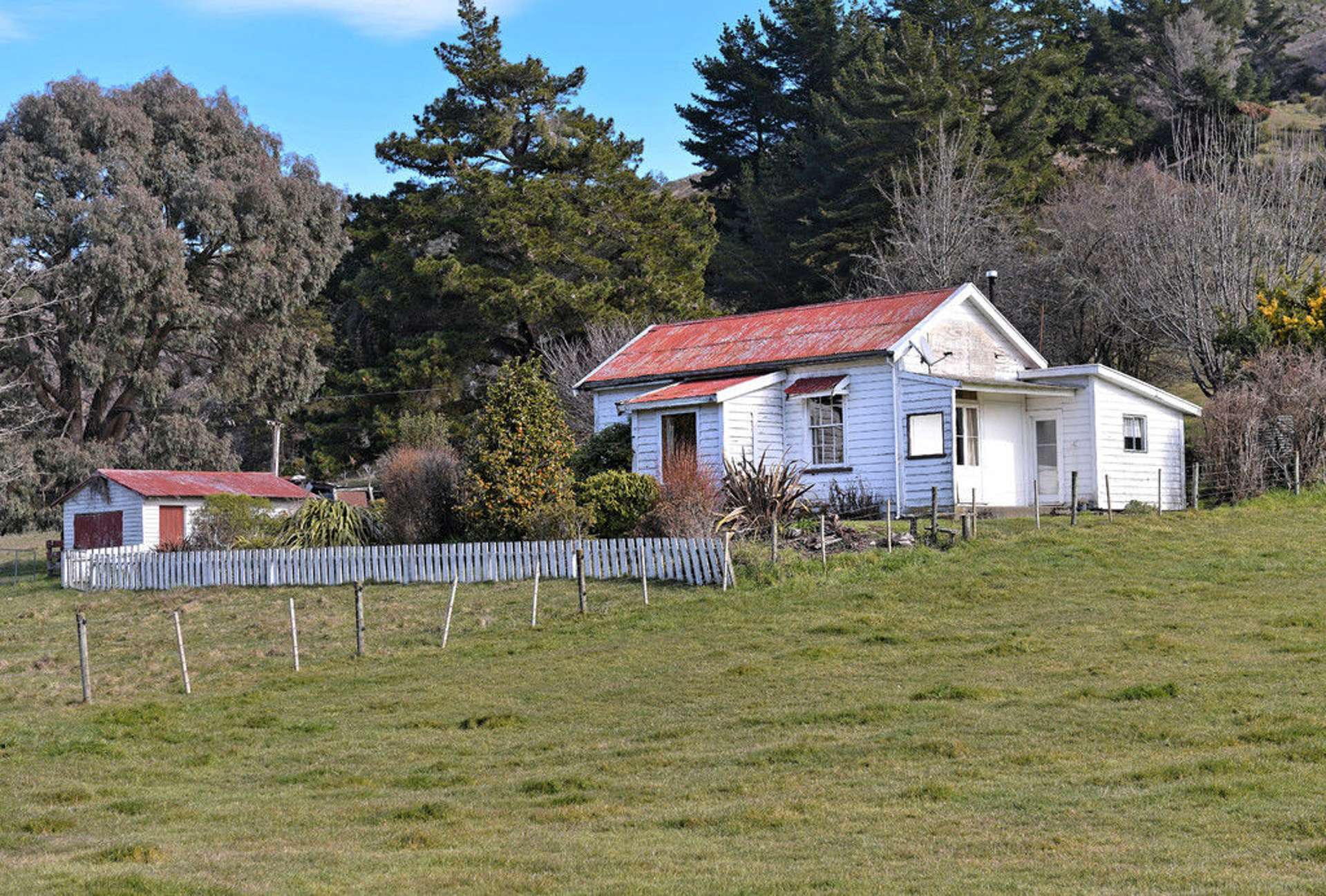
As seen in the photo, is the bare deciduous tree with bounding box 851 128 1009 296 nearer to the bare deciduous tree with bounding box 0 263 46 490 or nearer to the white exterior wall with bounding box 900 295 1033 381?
the white exterior wall with bounding box 900 295 1033 381

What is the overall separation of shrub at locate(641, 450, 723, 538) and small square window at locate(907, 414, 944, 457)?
14.3 feet

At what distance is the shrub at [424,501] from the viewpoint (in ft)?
111

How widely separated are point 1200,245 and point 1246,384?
833cm

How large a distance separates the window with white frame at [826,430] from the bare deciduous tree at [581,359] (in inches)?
487

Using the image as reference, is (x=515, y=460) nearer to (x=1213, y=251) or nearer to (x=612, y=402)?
(x=612, y=402)

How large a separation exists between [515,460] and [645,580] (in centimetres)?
647

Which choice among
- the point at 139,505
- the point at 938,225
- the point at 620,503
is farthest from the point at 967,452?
the point at 139,505

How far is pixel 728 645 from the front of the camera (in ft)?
71.3

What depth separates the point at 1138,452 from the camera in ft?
115

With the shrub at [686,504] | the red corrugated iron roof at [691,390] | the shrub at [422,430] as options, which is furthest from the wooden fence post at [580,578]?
the shrub at [422,430]

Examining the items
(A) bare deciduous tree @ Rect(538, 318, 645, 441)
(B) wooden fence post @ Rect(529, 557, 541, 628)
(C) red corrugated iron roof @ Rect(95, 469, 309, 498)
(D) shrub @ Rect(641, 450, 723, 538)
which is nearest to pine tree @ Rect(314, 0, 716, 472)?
(A) bare deciduous tree @ Rect(538, 318, 645, 441)

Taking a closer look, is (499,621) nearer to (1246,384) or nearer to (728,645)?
(728,645)

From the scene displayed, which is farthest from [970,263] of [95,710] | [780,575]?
[95,710]

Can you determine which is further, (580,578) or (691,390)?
(691,390)
